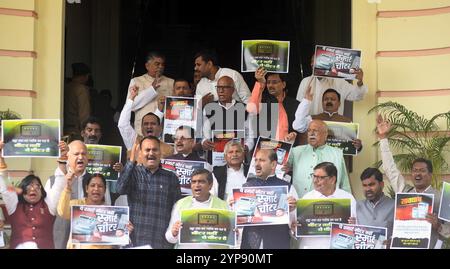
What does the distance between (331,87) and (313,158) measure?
3.07 ft

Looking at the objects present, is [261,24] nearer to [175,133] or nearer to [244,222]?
[175,133]

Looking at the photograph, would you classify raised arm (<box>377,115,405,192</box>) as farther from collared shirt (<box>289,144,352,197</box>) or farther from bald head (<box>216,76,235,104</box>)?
bald head (<box>216,76,235,104</box>)

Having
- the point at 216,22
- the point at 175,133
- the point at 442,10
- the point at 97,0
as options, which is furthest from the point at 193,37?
the point at 442,10

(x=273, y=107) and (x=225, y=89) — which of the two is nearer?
(x=225, y=89)

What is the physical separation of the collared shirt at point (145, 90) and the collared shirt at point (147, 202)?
0.95 m

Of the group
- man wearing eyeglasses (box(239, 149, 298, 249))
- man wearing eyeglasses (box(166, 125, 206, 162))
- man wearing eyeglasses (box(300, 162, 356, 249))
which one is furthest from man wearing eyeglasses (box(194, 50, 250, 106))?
man wearing eyeglasses (box(300, 162, 356, 249))

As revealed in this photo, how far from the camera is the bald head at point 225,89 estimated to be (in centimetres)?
909

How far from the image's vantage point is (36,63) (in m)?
9.37

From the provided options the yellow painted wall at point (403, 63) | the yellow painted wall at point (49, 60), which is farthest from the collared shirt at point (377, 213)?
the yellow painted wall at point (49, 60)

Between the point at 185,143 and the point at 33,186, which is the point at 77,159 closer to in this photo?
the point at 33,186

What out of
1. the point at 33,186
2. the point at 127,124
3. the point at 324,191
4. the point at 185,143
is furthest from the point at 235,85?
the point at 33,186

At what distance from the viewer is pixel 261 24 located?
10.3 m

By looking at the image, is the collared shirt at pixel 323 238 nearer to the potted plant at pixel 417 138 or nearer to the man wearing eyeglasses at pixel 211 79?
the potted plant at pixel 417 138

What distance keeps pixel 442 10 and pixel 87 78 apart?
362 centimetres
